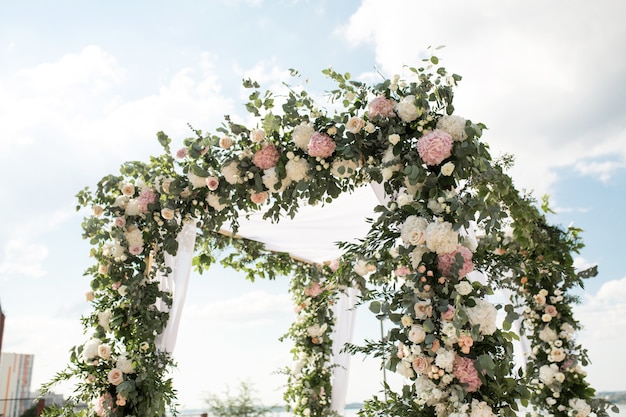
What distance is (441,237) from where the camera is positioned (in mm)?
2439

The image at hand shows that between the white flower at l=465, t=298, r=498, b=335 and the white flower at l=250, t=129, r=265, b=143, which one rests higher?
the white flower at l=250, t=129, r=265, b=143

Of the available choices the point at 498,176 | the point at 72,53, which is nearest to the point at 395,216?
the point at 498,176

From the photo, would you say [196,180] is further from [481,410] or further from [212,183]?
[481,410]

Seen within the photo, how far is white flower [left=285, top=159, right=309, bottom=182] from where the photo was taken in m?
3.03

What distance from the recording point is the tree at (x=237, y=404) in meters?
3.33

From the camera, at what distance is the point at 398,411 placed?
8.04ft

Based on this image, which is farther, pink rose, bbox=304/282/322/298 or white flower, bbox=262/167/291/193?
pink rose, bbox=304/282/322/298

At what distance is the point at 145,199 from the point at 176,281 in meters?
0.58

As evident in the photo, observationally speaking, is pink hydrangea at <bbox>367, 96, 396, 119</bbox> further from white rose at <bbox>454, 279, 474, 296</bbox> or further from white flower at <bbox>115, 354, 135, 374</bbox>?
white flower at <bbox>115, 354, 135, 374</bbox>

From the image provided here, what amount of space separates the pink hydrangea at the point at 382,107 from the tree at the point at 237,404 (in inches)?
76.2

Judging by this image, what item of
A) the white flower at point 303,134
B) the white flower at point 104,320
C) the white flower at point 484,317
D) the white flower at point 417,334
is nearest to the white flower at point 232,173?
the white flower at point 303,134

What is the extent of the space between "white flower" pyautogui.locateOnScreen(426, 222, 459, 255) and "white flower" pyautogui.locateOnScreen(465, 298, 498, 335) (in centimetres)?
29

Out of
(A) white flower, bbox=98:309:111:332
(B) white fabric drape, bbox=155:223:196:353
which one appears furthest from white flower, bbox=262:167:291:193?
(A) white flower, bbox=98:309:111:332

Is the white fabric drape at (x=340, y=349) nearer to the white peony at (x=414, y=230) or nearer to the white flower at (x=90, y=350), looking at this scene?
the white flower at (x=90, y=350)
